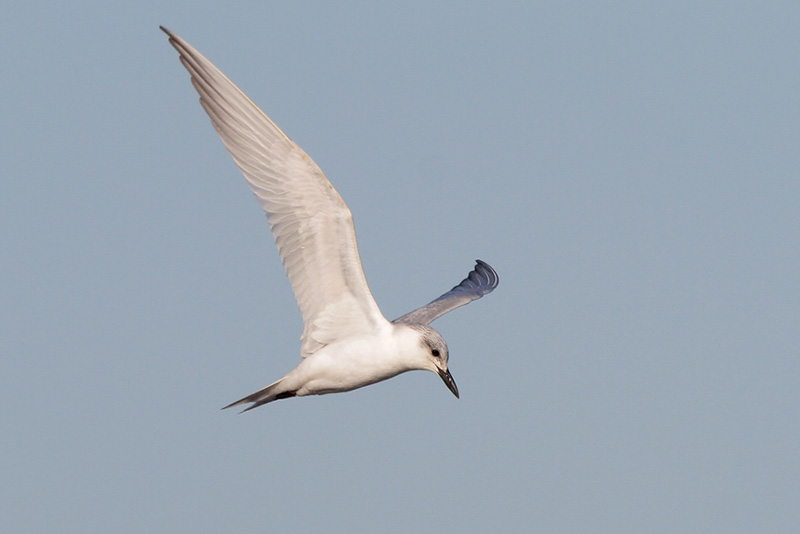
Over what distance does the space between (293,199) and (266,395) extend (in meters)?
3.41

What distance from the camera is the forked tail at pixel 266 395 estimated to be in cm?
1744

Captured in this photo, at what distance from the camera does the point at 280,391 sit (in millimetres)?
17547

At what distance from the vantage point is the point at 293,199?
1598 cm

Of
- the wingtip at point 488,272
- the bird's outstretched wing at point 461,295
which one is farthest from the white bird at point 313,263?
the wingtip at point 488,272

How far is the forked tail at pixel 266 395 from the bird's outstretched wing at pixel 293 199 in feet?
5.27

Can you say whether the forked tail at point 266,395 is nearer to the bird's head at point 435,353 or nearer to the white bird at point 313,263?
the white bird at point 313,263

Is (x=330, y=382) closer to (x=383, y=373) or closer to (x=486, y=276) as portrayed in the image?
(x=383, y=373)

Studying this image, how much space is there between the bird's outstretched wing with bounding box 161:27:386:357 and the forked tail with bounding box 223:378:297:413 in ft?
5.27

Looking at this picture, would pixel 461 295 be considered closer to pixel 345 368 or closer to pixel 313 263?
pixel 345 368

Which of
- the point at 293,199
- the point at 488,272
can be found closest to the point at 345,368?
the point at 293,199

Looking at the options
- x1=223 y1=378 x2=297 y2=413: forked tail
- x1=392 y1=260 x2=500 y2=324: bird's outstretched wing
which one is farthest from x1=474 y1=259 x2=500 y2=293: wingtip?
x1=223 y1=378 x2=297 y2=413: forked tail

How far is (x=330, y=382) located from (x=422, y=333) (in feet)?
5.31

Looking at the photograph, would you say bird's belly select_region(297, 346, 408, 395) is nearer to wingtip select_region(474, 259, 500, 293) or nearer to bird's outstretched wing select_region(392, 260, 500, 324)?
bird's outstretched wing select_region(392, 260, 500, 324)

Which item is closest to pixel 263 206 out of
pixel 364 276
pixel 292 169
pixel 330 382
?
pixel 292 169
